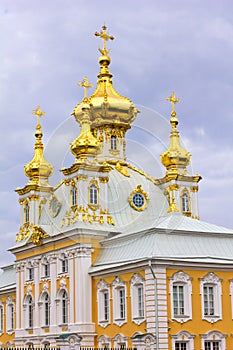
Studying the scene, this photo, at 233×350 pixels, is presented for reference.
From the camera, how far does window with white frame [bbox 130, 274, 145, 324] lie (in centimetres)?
3875

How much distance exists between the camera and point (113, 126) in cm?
5294

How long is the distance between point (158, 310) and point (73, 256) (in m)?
8.99

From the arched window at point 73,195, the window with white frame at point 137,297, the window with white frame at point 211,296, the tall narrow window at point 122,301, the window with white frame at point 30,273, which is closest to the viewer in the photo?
the window with white frame at point 211,296

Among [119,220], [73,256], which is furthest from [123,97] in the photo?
[73,256]

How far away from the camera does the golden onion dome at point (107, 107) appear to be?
5262 cm

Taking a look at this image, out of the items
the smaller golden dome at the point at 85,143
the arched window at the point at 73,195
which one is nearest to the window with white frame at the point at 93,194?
the arched window at the point at 73,195

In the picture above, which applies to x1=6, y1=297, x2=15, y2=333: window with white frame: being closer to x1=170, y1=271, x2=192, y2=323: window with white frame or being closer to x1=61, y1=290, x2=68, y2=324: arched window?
x1=61, y1=290, x2=68, y2=324: arched window

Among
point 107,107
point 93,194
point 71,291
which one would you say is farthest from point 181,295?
point 107,107

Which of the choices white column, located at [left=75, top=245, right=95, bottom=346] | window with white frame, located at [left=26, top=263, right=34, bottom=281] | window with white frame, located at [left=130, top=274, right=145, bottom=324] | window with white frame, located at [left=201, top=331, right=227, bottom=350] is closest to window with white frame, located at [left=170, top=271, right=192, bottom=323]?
window with white frame, located at [left=201, top=331, right=227, bottom=350]

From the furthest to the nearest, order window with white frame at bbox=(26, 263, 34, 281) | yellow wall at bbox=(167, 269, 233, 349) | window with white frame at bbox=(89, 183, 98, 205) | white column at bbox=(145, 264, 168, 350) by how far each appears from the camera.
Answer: window with white frame at bbox=(26, 263, 34, 281) → window with white frame at bbox=(89, 183, 98, 205) → yellow wall at bbox=(167, 269, 233, 349) → white column at bbox=(145, 264, 168, 350)

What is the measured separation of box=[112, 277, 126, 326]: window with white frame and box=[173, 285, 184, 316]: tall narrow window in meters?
3.16

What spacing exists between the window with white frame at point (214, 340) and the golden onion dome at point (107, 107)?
18.9 metres

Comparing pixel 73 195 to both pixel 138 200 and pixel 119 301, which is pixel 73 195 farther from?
pixel 119 301

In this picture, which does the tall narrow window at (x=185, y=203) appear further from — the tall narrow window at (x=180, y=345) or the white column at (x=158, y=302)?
the tall narrow window at (x=180, y=345)
